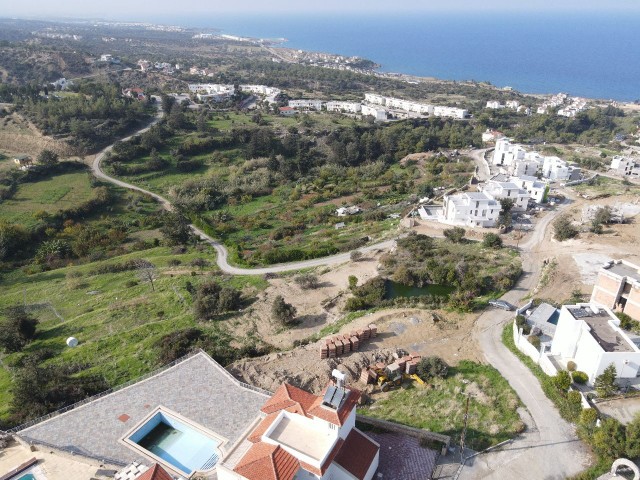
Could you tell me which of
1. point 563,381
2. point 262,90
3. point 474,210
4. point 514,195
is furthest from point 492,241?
point 262,90

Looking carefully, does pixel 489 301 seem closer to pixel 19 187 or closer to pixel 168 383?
pixel 168 383

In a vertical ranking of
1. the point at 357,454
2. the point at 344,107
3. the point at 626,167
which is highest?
the point at 344,107

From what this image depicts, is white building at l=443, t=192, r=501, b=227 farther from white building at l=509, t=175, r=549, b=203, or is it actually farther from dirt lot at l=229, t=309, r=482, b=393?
dirt lot at l=229, t=309, r=482, b=393

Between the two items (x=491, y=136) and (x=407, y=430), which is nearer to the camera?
(x=407, y=430)

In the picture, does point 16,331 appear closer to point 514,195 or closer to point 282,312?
point 282,312

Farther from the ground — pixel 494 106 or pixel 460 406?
pixel 494 106

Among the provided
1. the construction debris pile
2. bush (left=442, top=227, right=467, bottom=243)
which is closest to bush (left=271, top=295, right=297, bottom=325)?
the construction debris pile

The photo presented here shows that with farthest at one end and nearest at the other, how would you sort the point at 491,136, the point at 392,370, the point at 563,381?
the point at 491,136, the point at 392,370, the point at 563,381

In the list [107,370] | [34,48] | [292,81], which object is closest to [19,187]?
[107,370]
